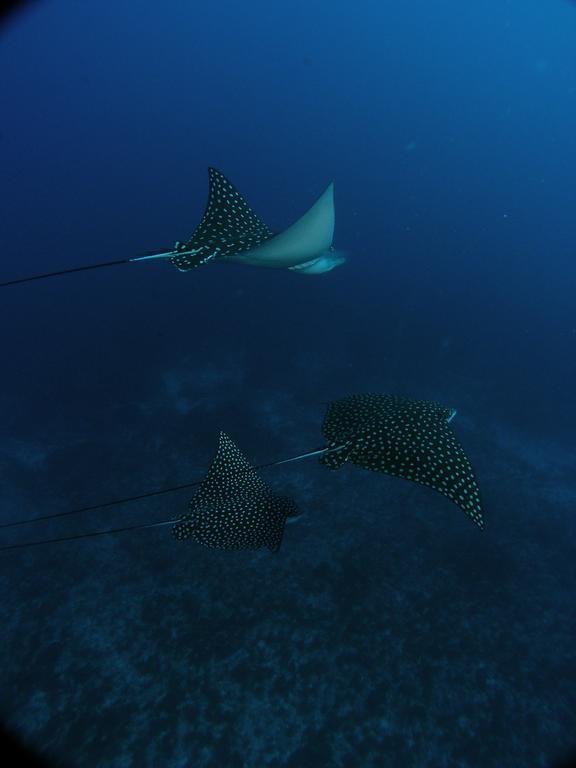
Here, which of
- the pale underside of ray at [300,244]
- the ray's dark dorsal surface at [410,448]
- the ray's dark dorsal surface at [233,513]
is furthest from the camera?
the ray's dark dorsal surface at [233,513]

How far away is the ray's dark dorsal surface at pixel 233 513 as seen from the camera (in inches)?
169

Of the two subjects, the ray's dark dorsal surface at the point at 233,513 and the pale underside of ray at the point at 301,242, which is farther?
the ray's dark dorsal surface at the point at 233,513

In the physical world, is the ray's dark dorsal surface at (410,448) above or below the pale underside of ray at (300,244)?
below

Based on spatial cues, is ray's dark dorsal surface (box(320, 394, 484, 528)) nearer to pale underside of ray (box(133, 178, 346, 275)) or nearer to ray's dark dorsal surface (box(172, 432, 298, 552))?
ray's dark dorsal surface (box(172, 432, 298, 552))

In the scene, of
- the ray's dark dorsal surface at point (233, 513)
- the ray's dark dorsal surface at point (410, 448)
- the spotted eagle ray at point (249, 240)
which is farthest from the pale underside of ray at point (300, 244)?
the ray's dark dorsal surface at point (233, 513)

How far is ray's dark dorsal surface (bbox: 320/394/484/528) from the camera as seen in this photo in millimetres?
3531

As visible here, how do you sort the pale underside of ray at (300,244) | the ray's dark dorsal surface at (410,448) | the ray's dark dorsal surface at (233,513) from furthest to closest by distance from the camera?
the ray's dark dorsal surface at (233,513) → the pale underside of ray at (300,244) → the ray's dark dorsal surface at (410,448)

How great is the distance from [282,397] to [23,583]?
22.3 ft

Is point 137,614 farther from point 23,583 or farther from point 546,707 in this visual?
point 546,707

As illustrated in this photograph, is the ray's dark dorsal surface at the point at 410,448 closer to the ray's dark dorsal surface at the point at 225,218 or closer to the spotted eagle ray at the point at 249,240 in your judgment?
the spotted eagle ray at the point at 249,240

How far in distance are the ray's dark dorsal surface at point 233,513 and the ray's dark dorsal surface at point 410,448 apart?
1136 mm

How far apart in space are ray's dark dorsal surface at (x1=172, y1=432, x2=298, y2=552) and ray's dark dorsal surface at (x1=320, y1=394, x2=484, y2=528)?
114 cm

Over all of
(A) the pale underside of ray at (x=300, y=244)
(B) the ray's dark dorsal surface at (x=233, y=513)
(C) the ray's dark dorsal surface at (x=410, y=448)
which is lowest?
(B) the ray's dark dorsal surface at (x=233, y=513)

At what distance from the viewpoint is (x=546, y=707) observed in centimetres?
448
